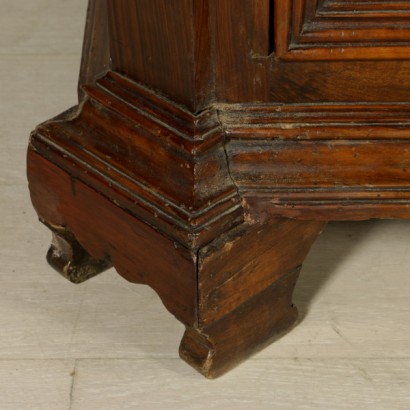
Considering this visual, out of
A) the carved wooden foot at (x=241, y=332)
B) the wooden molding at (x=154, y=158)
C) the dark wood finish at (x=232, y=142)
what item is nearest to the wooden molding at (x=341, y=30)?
the dark wood finish at (x=232, y=142)

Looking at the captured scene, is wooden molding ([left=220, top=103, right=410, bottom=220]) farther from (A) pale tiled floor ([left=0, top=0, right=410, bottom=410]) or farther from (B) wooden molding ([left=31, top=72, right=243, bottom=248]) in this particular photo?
(A) pale tiled floor ([left=0, top=0, right=410, bottom=410])

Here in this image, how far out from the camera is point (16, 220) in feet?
5.27

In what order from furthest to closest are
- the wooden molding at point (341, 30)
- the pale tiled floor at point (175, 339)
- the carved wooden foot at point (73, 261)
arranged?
the carved wooden foot at point (73, 261), the pale tiled floor at point (175, 339), the wooden molding at point (341, 30)

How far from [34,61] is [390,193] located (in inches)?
33.9

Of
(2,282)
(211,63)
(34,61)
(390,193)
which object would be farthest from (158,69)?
(34,61)

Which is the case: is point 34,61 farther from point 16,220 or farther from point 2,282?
point 2,282

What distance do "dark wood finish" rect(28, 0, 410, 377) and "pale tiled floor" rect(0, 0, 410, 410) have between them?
51 mm

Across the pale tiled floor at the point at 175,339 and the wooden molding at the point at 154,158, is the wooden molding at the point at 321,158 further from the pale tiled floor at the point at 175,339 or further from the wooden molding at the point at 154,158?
the pale tiled floor at the point at 175,339

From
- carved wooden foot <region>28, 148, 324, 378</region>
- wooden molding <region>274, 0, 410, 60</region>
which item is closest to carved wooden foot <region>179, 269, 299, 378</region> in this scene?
carved wooden foot <region>28, 148, 324, 378</region>

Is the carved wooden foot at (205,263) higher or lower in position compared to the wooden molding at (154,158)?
lower

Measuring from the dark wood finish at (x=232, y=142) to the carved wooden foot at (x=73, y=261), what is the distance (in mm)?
136

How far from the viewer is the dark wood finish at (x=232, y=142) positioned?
1.24 m

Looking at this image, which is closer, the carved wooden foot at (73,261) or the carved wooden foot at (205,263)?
the carved wooden foot at (205,263)


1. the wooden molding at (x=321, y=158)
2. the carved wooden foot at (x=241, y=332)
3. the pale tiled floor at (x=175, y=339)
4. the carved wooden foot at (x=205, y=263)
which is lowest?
the pale tiled floor at (x=175, y=339)
